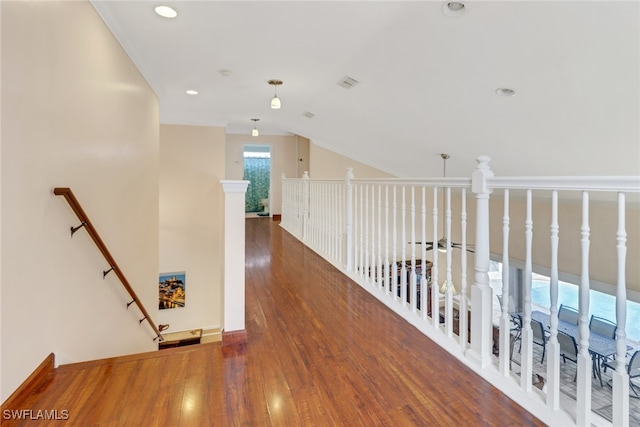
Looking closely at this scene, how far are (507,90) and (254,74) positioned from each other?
109 inches

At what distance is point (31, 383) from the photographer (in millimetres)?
1633

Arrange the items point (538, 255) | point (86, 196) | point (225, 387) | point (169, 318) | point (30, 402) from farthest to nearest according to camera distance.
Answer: point (169, 318), point (538, 255), point (86, 196), point (225, 387), point (30, 402)

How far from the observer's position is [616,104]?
2732 millimetres

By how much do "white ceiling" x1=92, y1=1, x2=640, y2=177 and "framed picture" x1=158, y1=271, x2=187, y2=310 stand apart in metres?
3.60

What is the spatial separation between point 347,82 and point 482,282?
9.88ft

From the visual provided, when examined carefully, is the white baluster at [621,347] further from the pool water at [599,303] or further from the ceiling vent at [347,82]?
the pool water at [599,303]

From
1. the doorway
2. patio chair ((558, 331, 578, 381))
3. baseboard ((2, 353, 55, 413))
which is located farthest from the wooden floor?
the doorway

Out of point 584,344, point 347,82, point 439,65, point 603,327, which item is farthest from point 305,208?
point 603,327

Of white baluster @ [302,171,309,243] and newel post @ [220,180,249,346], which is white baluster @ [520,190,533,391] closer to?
newel post @ [220,180,249,346]

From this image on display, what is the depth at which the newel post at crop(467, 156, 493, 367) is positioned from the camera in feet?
5.72

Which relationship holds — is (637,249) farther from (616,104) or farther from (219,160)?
(219,160)

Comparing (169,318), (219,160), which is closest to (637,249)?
(219,160)

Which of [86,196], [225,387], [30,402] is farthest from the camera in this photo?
[86,196]

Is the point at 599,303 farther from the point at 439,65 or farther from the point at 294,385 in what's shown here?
the point at 294,385
